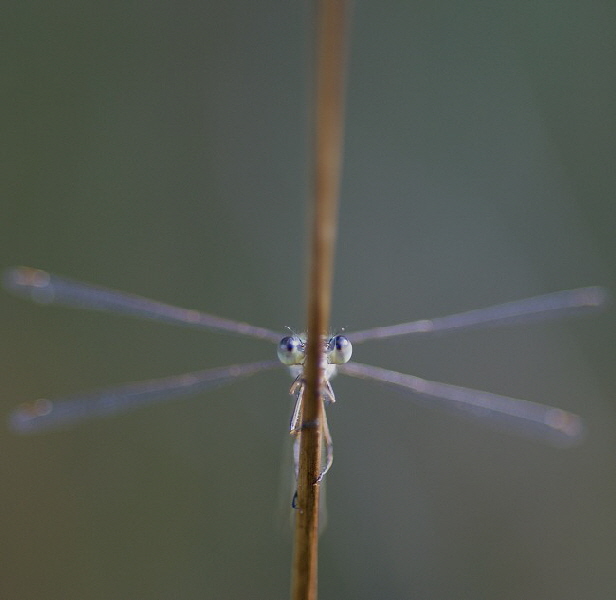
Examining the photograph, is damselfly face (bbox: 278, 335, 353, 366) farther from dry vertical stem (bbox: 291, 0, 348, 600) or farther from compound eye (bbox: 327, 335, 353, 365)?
dry vertical stem (bbox: 291, 0, 348, 600)

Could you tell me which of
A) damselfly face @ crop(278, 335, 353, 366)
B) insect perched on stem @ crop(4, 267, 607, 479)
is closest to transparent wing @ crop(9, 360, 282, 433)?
insect perched on stem @ crop(4, 267, 607, 479)

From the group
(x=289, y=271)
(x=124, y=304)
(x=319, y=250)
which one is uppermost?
(x=289, y=271)

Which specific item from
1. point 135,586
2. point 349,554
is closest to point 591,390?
point 349,554

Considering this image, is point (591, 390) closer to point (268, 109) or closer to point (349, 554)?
point (349, 554)

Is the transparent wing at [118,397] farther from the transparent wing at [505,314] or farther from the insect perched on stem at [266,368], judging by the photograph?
the transparent wing at [505,314]

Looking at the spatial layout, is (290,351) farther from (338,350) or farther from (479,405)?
(479,405)

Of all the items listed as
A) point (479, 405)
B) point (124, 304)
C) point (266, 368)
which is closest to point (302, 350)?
point (266, 368)

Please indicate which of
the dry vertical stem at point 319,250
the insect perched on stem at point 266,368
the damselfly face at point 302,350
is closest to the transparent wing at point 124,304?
the insect perched on stem at point 266,368
